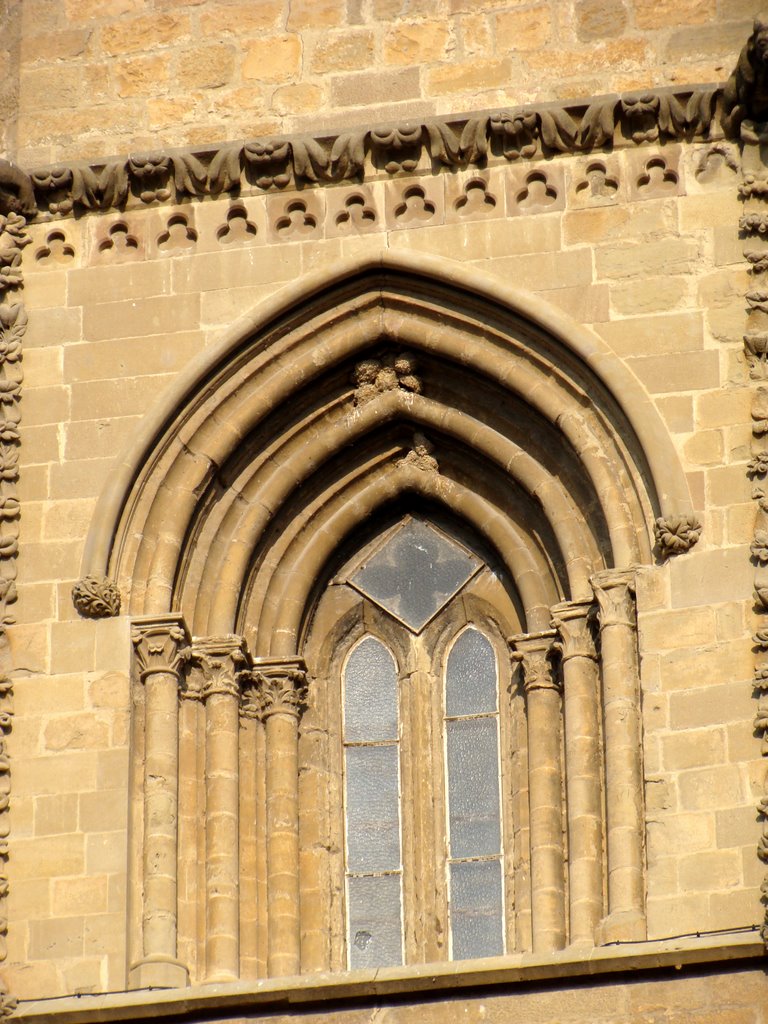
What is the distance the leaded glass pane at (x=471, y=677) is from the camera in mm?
18531

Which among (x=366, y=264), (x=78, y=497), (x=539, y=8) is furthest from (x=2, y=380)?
(x=539, y=8)

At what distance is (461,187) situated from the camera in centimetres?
1877

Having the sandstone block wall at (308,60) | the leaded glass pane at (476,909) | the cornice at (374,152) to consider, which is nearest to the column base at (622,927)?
the leaded glass pane at (476,909)

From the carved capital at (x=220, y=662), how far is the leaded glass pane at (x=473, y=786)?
108cm

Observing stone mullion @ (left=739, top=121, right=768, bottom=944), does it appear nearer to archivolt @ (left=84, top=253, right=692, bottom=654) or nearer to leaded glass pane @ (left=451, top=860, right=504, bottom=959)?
archivolt @ (left=84, top=253, right=692, bottom=654)

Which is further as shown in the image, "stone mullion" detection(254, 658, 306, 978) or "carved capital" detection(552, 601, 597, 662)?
"carved capital" detection(552, 601, 597, 662)

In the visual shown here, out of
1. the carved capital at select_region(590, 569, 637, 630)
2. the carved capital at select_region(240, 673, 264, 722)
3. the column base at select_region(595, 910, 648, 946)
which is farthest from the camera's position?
the carved capital at select_region(240, 673, 264, 722)

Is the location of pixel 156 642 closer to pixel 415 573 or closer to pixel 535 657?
pixel 415 573

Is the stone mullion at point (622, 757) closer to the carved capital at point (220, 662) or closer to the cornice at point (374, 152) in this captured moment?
the carved capital at point (220, 662)

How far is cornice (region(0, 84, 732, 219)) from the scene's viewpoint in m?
18.6

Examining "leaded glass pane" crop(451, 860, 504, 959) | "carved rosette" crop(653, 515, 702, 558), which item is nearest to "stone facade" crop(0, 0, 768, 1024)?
"carved rosette" crop(653, 515, 702, 558)

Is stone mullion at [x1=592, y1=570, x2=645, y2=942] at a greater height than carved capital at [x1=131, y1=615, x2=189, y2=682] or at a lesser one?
lesser

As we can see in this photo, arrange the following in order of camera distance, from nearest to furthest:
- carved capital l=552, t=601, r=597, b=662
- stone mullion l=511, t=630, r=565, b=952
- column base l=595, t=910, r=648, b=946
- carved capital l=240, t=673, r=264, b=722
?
column base l=595, t=910, r=648, b=946 → stone mullion l=511, t=630, r=565, b=952 → carved capital l=552, t=601, r=597, b=662 → carved capital l=240, t=673, r=264, b=722

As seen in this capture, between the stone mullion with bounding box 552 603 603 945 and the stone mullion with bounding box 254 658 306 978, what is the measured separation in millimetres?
1360
